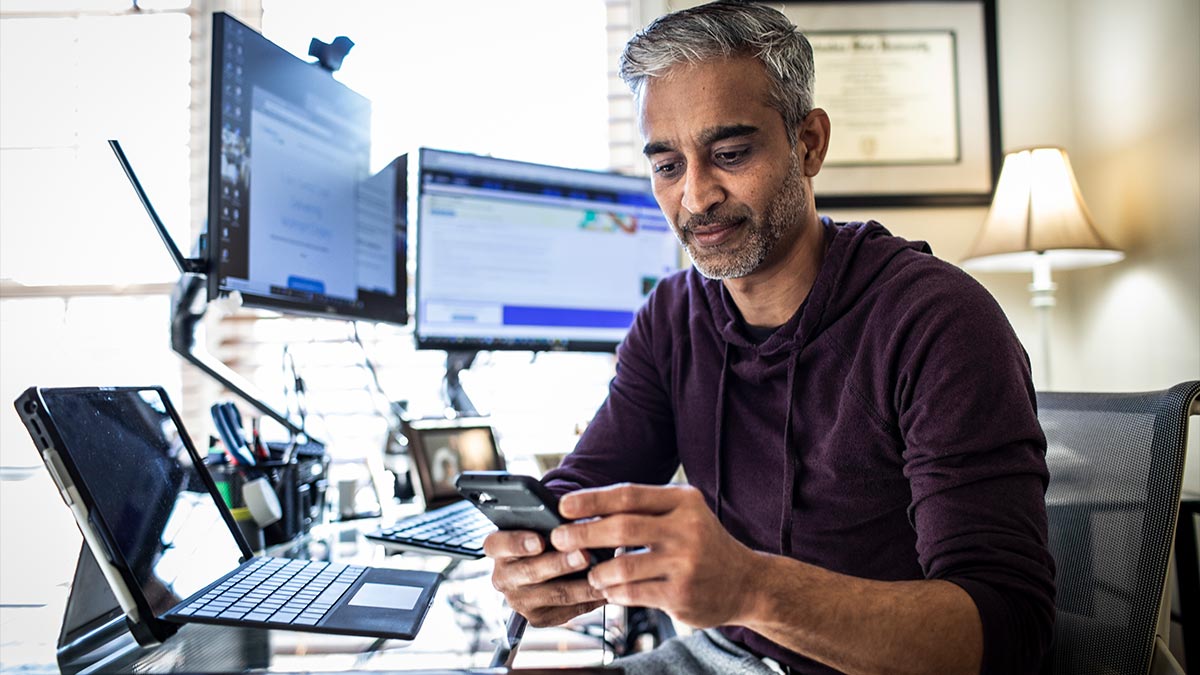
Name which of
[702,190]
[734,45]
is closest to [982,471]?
[702,190]

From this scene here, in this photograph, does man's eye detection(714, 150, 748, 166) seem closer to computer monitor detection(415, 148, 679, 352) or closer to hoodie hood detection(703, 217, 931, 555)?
hoodie hood detection(703, 217, 931, 555)

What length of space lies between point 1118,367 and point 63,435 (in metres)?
2.20

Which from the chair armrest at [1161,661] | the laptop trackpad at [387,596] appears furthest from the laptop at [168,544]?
the chair armrest at [1161,661]

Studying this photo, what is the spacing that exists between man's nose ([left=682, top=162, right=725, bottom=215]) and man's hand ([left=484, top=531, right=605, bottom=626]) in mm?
518

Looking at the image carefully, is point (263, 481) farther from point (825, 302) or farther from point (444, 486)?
point (825, 302)

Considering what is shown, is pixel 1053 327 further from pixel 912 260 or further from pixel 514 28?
pixel 514 28

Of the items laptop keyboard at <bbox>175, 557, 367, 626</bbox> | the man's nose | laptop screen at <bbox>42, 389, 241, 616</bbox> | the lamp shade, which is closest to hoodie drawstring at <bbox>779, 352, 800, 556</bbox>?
the man's nose

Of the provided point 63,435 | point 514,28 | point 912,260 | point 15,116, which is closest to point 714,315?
point 912,260

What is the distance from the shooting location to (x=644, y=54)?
109 cm

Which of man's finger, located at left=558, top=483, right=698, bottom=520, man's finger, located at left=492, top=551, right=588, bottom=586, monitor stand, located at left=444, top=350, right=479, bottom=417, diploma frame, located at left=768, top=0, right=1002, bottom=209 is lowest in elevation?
man's finger, located at left=492, top=551, right=588, bottom=586

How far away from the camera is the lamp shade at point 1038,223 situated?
1.86 meters

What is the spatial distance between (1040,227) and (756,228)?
117 centimetres

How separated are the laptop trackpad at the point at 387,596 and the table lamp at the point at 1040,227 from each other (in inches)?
64.8

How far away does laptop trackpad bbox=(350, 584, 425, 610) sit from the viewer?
0.75m
